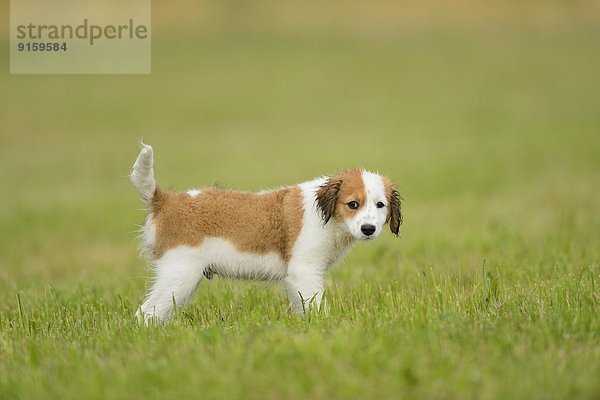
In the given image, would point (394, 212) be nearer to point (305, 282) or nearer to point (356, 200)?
point (356, 200)

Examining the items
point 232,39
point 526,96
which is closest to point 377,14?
point 232,39

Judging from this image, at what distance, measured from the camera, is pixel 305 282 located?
7348 millimetres

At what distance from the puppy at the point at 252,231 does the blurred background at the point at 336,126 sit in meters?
1.98

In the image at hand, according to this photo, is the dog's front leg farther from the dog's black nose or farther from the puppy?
the dog's black nose

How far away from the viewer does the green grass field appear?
17.5 ft

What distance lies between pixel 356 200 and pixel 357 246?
186 inches

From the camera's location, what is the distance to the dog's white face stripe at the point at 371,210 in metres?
7.07

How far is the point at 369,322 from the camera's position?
6.36m

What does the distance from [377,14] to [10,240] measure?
1570 inches

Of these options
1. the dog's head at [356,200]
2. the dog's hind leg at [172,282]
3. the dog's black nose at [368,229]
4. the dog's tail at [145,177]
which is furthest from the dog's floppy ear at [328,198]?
the dog's tail at [145,177]

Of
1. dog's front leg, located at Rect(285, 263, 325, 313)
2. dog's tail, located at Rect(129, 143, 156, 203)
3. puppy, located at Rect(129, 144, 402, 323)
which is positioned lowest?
dog's front leg, located at Rect(285, 263, 325, 313)

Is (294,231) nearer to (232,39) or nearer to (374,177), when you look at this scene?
(374,177)

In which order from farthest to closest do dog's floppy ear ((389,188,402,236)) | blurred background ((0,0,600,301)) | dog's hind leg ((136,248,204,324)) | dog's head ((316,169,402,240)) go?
1. blurred background ((0,0,600,301))
2. dog's floppy ear ((389,188,402,236))
3. dog's hind leg ((136,248,204,324))
4. dog's head ((316,169,402,240))

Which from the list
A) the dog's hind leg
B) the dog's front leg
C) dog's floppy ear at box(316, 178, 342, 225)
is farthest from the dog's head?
the dog's hind leg
